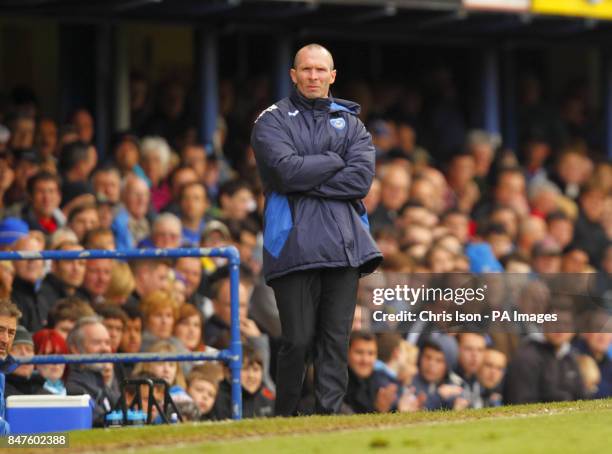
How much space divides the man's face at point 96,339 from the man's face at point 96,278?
0.83m

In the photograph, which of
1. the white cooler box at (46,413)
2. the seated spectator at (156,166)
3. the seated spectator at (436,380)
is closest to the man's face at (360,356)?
the seated spectator at (436,380)

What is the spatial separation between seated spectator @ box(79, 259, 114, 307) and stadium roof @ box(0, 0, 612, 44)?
163 inches

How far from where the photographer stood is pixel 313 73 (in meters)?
9.22

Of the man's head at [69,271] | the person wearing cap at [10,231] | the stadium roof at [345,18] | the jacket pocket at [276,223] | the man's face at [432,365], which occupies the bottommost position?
the man's face at [432,365]

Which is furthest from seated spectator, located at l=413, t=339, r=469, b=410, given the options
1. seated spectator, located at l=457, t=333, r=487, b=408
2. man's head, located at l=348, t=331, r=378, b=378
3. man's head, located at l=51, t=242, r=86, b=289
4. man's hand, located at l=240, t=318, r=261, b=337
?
man's head, located at l=51, t=242, r=86, b=289

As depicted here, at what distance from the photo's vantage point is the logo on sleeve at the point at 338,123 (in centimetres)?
939

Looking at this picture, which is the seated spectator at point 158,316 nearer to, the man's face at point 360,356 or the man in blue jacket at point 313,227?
the man's face at point 360,356

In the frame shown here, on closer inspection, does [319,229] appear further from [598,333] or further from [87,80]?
[87,80]

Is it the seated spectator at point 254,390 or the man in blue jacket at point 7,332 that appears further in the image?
the seated spectator at point 254,390

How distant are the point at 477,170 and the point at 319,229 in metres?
9.25

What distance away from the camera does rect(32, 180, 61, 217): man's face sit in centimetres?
1309

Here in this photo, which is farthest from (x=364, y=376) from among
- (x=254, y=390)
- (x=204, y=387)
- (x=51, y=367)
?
(x=51, y=367)

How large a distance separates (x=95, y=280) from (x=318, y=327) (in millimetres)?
3292

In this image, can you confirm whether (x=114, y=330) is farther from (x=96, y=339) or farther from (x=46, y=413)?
(x=46, y=413)
